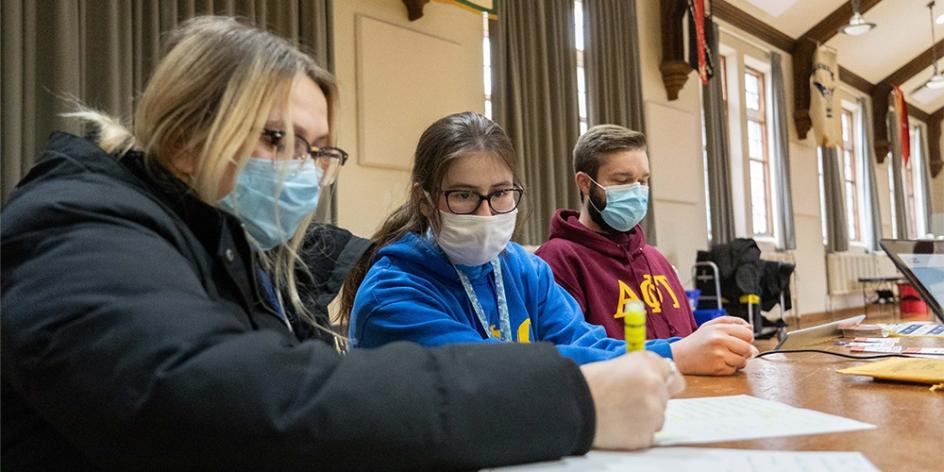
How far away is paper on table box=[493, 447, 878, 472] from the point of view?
663 mm

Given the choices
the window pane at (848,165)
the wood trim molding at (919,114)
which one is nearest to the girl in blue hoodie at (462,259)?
the window pane at (848,165)

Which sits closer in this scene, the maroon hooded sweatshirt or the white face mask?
the white face mask

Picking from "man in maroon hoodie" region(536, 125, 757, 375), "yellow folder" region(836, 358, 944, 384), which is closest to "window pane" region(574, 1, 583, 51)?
"man in maroon hoodie" region(536, 125, 757, 375)

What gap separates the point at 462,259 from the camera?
1.58 metres

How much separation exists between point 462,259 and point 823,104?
8.13 metres

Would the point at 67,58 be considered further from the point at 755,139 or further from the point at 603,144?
the point at 755,139

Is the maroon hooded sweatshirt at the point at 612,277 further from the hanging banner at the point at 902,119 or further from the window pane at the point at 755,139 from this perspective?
the hanging banner at the point at 902,119

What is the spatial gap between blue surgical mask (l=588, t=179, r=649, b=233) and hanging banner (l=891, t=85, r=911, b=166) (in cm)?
1049

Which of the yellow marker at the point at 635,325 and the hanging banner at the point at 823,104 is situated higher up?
the hanging banner at the point at 823,104

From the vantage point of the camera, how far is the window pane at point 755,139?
813 centimetres

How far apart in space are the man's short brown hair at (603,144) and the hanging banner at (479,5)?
1.80m

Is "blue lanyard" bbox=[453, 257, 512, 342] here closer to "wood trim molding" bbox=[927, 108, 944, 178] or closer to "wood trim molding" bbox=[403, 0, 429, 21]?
"wood trim molding" bbox=[403, 0, 429, 21]

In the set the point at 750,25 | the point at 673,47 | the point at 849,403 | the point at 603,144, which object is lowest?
the point at 849,403

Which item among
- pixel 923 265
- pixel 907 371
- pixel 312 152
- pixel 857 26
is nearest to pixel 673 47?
pixel 857 26
